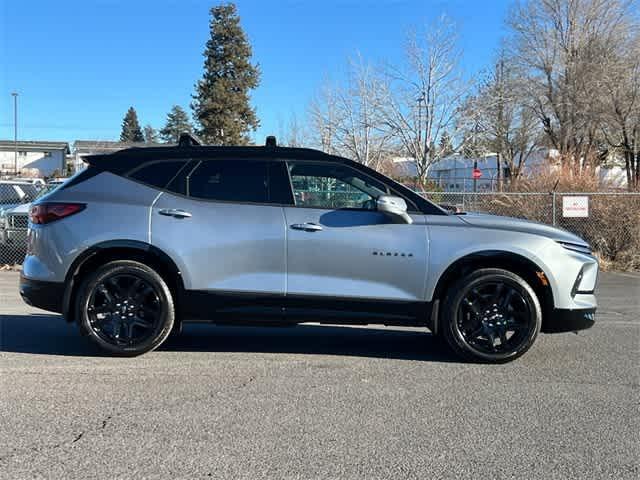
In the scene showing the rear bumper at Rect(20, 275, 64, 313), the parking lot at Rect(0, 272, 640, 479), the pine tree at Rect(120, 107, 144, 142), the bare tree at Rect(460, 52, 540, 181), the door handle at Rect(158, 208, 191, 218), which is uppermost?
the pine tree at Rect(120, 107, 144, 142)

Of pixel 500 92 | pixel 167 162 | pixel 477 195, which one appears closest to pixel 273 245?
pixel 167 162

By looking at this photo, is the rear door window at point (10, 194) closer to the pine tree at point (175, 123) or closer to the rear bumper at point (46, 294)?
the rear bumper at point (46, 294)

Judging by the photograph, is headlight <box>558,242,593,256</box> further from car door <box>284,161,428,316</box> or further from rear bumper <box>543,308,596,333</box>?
car door <box>284,161,428,316</box>

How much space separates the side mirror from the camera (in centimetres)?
510

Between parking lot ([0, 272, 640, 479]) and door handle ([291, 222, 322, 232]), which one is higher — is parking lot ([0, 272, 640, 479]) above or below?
below

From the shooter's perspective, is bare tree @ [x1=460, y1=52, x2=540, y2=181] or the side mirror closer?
the side mirror

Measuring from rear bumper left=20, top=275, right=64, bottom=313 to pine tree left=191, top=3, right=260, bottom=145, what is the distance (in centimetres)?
3699

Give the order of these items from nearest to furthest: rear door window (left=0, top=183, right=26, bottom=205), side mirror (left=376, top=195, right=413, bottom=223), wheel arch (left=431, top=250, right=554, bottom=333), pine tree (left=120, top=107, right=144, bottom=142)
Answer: side mirror (left=376, top=195, right=413, bottom=223), wheel arch (left=431, top=250, right=554, bottom=333), rear door window (left=0, top=183, right=26, bottom=205), pine tree (left=120, top=107, right=144, bottom=142)

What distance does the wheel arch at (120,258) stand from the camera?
206 inches

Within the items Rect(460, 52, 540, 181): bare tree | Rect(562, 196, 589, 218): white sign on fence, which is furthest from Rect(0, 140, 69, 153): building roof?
Rect(562, 196, 589, 218): white sign on fence

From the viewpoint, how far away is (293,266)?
5215mm

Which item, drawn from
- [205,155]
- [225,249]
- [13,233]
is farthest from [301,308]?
[13,233]

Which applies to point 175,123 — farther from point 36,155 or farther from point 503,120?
point 503,120

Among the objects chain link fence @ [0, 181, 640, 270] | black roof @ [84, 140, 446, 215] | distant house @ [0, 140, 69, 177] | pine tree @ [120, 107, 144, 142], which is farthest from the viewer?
pine tree @ [120, 107, 144, 142]
